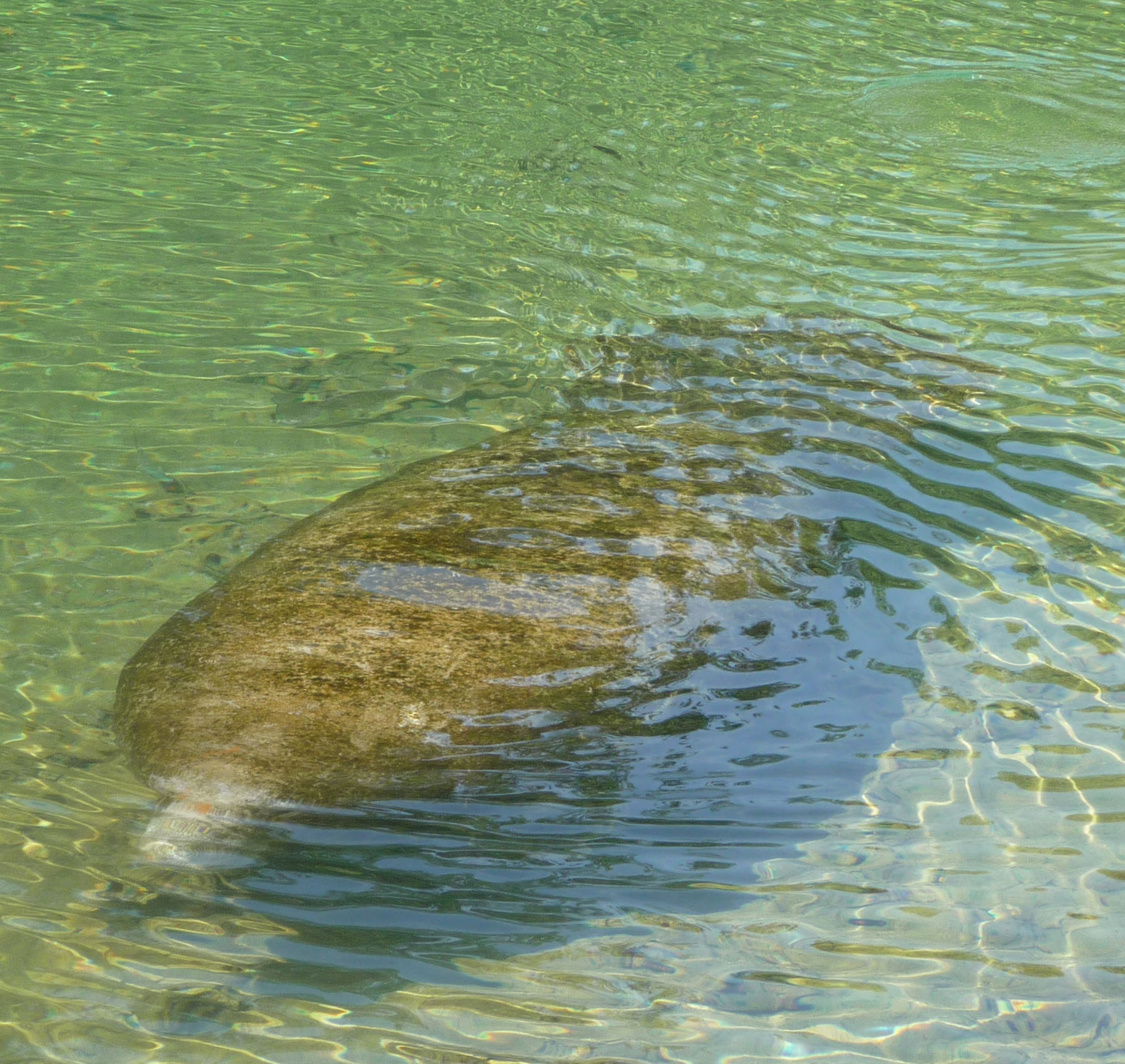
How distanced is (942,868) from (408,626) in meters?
1.87

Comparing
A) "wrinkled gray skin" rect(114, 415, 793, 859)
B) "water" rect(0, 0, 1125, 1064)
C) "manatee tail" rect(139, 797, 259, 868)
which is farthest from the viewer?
"wrinkled gray skin" rect(114, 415, 793, 859)

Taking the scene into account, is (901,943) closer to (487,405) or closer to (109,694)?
(109,694)

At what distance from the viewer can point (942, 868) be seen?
11.2 feet

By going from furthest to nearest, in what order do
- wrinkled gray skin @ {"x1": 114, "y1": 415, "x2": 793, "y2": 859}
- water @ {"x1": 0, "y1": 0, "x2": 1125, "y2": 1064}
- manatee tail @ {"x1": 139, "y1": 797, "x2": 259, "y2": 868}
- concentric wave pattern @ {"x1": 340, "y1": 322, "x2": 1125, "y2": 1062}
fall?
wrinkled gray skin @ {"x1": 114, "y1": 415, "x2": 793, "y2": 859} → manatee tail @ {"x1": 139, "y1": 797, "x2": 259, "y2": 868} → water @ {"x1": 0, "y1": 0, "x2": 1125, "y2": 1064} → concentric wave pattern @ {"x1": 340, "y1": 322, "x2": 1125, "y2": 1062}

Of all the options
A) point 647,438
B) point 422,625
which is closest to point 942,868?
point 422,625

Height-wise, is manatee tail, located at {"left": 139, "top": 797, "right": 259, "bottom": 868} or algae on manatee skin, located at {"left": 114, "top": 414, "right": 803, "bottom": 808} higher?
algae on manatee skin, located at {"left": 114, "top": 414, "right": 803, "bottom": 808}

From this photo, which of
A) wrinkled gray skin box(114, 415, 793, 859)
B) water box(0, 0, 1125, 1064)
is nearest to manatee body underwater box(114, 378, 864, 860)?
wrinkled gray skin box(114, 415, 793, 859)

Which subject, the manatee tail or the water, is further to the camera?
the manatee tail

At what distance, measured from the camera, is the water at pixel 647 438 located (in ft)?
10.1

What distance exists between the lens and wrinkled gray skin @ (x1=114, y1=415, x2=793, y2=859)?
11.9ft

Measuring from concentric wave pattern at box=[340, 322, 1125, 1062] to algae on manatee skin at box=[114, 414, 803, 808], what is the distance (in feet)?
2.39

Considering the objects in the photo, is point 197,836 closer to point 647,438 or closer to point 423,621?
point 423,621

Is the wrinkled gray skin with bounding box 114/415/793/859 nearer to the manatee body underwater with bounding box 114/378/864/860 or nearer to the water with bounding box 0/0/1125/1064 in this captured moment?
the manatee body underwater with bounding box 114/378/864/860

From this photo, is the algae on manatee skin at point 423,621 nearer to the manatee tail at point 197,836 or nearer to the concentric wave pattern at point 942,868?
the manatee tail at point 197,836
